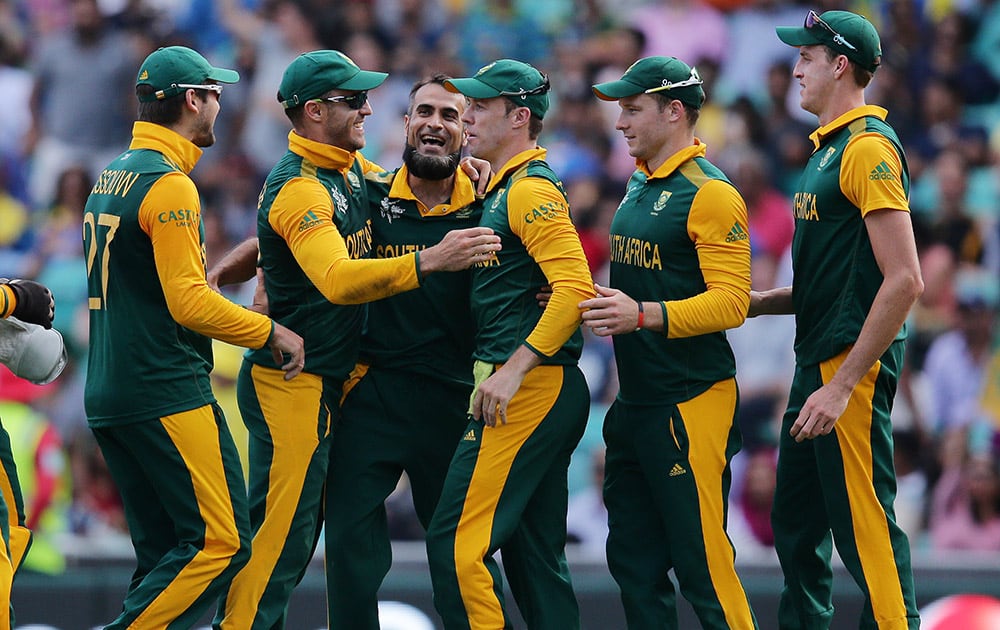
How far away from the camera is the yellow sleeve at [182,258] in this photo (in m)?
5.51

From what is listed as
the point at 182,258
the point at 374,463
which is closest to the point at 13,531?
the point at 182,258

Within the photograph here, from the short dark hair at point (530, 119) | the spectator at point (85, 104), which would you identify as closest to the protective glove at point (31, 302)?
the short dark hair at point (530, 119)

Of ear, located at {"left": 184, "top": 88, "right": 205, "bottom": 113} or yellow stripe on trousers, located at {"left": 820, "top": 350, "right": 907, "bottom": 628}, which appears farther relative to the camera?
ear, located at {"left": 184, "top": 88, "right": 205, "bottom": 113}

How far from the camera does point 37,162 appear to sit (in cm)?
1221

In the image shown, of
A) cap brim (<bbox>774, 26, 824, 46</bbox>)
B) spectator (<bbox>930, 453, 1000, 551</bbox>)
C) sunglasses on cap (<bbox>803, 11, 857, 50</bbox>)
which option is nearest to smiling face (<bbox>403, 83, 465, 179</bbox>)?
cap brim (<bbox>774, 26, 824, 46</bbox>)

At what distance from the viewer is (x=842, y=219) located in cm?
560

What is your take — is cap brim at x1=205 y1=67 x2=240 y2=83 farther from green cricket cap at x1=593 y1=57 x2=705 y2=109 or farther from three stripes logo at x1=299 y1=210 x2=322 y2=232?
green cricket cap at x1=593 y1=57 x2=705 y2=109

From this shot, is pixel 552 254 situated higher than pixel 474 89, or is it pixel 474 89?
pixel 474 89

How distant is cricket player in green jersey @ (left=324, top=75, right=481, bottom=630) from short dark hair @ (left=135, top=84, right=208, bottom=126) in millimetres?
963

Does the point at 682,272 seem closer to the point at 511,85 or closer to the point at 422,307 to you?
the point at 511,85

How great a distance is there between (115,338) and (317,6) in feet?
24.1

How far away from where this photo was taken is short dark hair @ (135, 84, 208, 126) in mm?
5770

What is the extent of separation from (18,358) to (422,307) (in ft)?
5.42

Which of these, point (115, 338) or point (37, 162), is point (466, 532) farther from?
point (37, 162)
